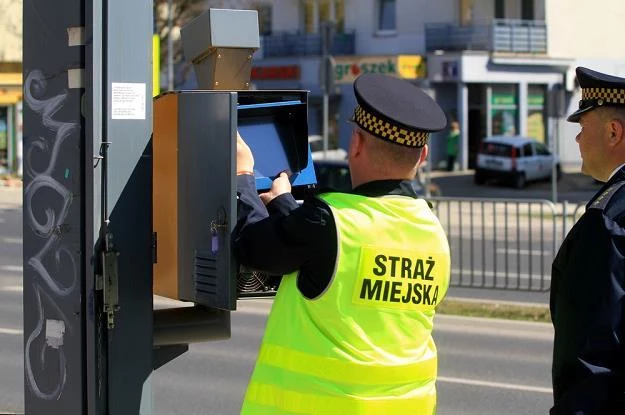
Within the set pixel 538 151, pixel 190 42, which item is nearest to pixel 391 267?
pixel 190 42

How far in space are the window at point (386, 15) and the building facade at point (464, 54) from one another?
0.13ft

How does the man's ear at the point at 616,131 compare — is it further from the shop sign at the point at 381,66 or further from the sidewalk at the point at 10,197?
the shop sign at the point at 381,66

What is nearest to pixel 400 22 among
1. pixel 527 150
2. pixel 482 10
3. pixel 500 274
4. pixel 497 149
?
pixel 482 10

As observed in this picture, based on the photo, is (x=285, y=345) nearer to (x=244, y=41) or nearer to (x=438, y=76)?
(x=244, y=41)

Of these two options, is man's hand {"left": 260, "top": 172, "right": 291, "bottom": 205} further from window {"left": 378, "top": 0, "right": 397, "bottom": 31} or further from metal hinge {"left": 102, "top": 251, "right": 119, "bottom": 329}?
window {"left": 378, "top": 0, "right": 397, "bottom": 31}

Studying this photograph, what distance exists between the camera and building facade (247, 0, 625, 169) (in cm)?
4091

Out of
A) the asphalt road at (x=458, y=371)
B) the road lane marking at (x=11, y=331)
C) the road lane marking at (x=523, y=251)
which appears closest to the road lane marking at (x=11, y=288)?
the road lane marking at (x=11, y=331)

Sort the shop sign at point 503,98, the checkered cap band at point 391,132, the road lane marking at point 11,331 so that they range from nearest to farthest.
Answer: the checkered cap band at point 391,132
the road lane marking at point 11,331
the shop sign at point 503,98

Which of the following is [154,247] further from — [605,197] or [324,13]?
[324,13]

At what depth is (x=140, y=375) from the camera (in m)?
3.46

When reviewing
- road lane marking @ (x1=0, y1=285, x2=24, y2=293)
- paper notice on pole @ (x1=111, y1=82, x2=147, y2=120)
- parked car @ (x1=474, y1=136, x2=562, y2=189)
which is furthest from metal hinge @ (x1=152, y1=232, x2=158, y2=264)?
parked car @ (x1=474, y1=136, x2=562, y2=189)

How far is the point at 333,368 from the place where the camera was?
3023mm

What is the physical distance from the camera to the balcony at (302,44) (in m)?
43.6

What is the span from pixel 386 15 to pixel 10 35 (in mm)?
18337
